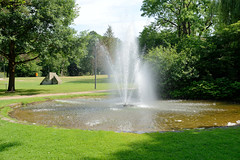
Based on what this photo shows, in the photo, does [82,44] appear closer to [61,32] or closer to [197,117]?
[61,32]

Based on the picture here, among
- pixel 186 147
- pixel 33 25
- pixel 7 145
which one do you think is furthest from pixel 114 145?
pixel 33 25

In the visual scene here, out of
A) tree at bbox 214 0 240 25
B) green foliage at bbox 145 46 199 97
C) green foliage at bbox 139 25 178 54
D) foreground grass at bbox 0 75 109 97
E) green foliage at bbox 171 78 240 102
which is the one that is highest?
green foliage at bbox 139 25 178 54

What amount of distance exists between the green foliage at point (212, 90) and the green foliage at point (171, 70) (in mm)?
675

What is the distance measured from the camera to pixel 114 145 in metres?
4.61

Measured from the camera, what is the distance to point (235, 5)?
11.5m

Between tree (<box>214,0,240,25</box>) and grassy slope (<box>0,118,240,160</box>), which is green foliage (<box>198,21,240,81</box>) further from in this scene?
grassy slope (<box>0,118,240,160</box>)

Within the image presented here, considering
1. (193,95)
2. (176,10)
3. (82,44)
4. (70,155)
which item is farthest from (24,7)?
(176,10)

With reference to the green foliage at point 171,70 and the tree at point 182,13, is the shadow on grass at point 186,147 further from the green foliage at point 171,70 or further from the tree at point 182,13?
the tree at point 182,13

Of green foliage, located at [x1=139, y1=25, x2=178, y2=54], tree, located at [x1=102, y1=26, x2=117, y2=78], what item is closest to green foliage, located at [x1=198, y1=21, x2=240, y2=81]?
green foliage, located at [x1=139, y1=25, x2=178, y2=54]

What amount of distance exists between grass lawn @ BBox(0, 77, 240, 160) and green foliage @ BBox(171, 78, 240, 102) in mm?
10632

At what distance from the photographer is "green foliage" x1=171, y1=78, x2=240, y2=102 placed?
1543 cm

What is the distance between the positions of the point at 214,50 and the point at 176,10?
1392 centimetres

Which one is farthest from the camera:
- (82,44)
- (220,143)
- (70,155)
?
(82,44)

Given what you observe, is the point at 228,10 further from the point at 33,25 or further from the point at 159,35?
the point at 159,35
